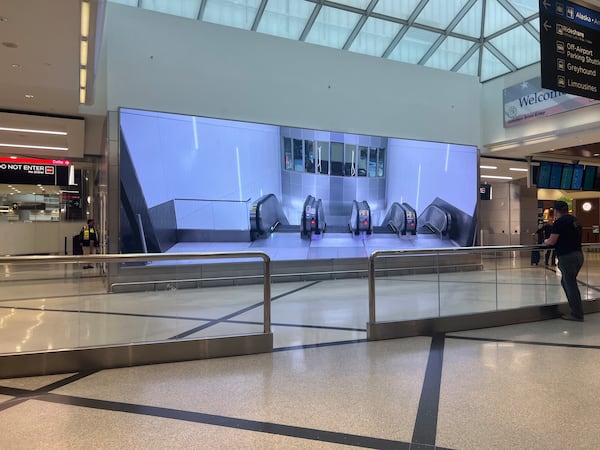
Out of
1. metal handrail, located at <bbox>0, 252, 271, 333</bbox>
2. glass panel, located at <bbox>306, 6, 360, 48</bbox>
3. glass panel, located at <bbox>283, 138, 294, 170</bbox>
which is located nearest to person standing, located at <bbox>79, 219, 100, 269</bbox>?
glass panel, located at <bbox>283, 138, 294, 170</bbox>

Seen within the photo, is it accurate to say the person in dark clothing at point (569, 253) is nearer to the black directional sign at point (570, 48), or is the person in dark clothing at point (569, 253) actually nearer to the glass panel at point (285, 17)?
the black directional sign at point (570, 48)

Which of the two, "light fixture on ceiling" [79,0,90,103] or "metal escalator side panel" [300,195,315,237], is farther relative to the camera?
"metal escalator side panel" [300,195,315,237]

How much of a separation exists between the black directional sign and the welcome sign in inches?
201

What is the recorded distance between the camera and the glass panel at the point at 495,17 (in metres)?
11.3

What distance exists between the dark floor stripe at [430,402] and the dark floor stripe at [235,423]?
0.50 ft

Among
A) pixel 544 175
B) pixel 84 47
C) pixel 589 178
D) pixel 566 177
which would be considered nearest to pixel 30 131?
pixel 84 47

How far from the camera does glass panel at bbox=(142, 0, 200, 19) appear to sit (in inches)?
379

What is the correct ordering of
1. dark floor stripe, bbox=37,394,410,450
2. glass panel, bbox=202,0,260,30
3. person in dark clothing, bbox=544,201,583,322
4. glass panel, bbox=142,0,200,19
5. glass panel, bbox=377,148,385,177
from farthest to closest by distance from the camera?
1. glass panel, bbox=377,148,385,177
2. glass panel, bbox=202,0,260,30
3. glass panel, bbox=142,0,200,19
4. person in dark clothing, bbox=544,201,583,322
5. dark floor stripe, bbox=37,394,410,450

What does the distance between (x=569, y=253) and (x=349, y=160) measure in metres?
5.97

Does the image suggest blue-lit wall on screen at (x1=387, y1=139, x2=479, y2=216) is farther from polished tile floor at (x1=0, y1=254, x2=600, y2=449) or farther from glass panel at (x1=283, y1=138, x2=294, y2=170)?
polished tile floor at (x1=0, y1=254, x2=600, y2=449)

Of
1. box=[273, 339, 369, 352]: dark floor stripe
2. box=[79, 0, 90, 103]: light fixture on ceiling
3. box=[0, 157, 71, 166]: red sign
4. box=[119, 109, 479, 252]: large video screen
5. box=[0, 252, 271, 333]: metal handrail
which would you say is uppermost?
box=[79, 0, 90, 103]: light fixture on ceiling

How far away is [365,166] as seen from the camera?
10727 millimetres

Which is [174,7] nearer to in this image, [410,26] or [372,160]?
[372,160]

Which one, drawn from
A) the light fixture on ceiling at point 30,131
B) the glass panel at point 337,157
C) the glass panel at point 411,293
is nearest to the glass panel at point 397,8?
the glass panel at point 337,157
